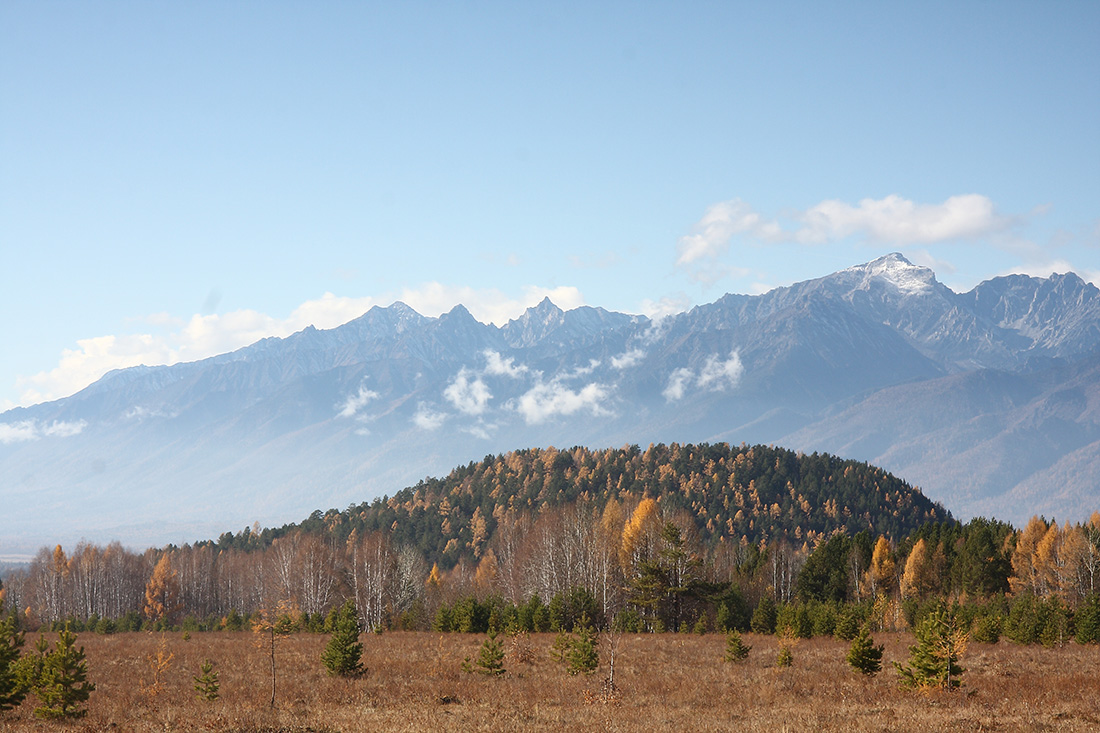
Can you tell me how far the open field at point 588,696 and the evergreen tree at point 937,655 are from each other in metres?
0.59

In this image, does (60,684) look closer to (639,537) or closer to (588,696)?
(588,696)

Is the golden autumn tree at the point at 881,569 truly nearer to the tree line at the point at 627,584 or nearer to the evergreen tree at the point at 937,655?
the tree line at the point at 627,584

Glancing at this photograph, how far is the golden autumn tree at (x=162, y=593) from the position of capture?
122 m

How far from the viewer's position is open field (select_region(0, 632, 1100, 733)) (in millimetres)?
25469

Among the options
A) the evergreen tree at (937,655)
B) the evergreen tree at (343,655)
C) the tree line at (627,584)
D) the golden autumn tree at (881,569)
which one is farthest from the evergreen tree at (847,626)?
the golden autumn tree at (881,569)

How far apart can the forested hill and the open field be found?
104 meters

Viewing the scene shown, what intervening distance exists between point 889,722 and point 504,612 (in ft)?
130

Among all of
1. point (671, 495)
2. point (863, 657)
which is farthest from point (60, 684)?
point (671, 495)

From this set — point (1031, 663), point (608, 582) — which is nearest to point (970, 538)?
point (608, 582)

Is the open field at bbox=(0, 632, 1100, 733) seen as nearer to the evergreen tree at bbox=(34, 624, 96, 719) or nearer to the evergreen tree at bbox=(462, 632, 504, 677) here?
the evergreen tree at bbox=(34, 624, 96, 719)

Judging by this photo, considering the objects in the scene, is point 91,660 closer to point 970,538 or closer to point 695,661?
point 695,661

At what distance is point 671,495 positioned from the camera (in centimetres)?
16388

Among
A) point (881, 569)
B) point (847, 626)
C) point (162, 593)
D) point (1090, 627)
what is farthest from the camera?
point (162, 593)

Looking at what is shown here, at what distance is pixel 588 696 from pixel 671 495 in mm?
136430
